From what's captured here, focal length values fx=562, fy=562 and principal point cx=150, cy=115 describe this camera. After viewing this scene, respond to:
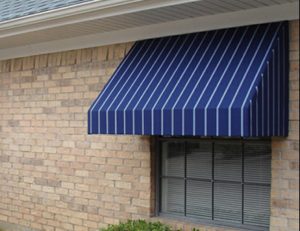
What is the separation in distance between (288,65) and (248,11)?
29.5 inches

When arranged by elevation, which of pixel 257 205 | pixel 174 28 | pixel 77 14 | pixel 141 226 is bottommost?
pixel 141 226

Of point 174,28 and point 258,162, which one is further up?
point 174,28

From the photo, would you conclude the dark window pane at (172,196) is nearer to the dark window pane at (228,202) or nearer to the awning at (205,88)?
the dark window pane at (228,202)

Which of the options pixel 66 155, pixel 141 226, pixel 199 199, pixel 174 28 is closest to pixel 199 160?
pixel 199 199

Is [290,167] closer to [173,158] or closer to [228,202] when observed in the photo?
[228,202]

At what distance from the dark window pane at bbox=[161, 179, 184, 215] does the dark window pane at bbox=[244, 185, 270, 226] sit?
92 centimetres

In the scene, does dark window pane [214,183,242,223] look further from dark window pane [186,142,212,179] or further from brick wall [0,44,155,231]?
brick wall [0,44,155,231]

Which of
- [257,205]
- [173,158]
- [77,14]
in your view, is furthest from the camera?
[173,158]

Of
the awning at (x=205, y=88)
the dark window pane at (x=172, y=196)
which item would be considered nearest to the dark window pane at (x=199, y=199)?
the dark window pane at (x=172, y=196)

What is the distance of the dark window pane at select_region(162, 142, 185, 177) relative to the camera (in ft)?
23.0

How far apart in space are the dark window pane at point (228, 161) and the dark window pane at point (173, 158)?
52cm

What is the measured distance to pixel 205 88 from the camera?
588 centimetres

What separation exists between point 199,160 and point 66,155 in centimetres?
228

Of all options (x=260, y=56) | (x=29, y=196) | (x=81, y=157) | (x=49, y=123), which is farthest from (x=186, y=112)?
(x=29, y=196)
